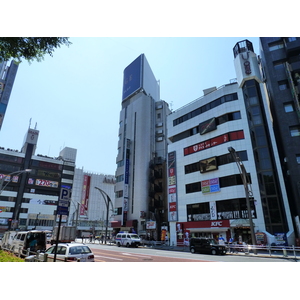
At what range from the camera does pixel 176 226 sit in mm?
37844

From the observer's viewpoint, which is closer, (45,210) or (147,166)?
(147,166)

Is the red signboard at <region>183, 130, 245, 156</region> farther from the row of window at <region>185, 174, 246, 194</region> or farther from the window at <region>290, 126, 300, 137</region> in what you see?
the window at <region>290, 126, 300, 137</region>

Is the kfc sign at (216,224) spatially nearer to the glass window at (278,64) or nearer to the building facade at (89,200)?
the glass window at (278,64)

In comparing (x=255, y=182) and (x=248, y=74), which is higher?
(x=248, y=74)

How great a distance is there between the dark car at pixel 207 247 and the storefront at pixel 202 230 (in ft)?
30.9

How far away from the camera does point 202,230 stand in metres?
34.4

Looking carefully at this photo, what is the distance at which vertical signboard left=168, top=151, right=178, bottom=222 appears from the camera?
1535 inches

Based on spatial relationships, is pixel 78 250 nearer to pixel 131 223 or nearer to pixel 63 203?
pixel 63 203

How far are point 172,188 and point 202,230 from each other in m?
9.27

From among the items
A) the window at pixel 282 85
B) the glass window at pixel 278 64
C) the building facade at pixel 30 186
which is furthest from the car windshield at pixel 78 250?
the building facade at pixel 30 186

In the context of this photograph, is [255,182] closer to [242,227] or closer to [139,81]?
[242,227]

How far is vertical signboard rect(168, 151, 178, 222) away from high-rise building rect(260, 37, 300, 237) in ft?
56.3

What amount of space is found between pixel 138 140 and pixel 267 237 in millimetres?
34710

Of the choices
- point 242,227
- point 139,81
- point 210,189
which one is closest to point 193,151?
point 210,189
